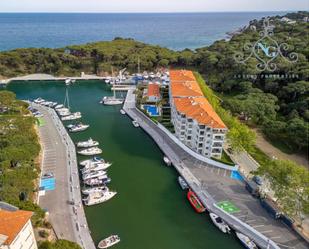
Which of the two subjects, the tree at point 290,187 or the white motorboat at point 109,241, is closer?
the white motorboat at point 109,241

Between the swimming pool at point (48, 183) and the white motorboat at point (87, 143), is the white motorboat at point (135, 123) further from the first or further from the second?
the swimming pool at point (48, 183)

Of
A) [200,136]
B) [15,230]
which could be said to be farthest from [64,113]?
[15,230]

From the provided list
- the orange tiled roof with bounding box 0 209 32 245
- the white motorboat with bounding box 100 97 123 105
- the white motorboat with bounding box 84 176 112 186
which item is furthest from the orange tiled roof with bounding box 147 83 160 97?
the orange tiled roof with bounding box 0 209 32 245

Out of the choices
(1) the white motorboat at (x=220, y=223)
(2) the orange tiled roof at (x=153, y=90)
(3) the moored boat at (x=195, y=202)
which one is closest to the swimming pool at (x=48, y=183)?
(3) the moored boat at (x=195, y=202)

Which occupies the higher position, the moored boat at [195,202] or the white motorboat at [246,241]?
the moored boat at [195,202]

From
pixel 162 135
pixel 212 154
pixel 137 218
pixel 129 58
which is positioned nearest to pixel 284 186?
pixel 212 154

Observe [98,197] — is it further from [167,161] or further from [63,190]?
[167,161]
